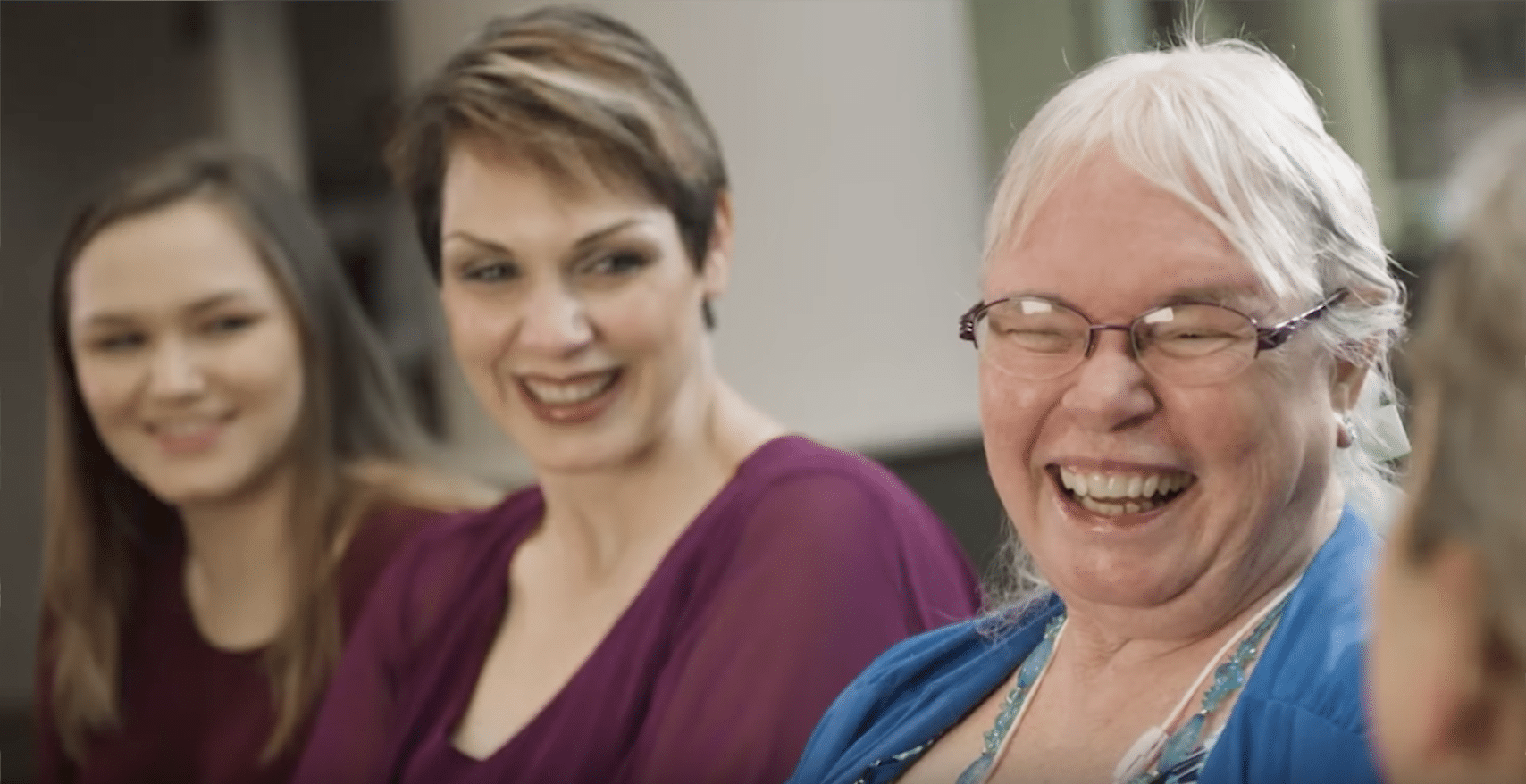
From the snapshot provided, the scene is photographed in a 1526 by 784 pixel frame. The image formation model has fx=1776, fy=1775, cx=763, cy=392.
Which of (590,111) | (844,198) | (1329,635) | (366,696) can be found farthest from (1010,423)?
(366,696)

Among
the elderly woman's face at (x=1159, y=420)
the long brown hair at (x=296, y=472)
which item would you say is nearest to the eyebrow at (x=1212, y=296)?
the elderly woman's face at (x=1159, y=420)

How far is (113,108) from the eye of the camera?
7.32 feet

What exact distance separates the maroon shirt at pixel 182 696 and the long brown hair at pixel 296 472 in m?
0.02

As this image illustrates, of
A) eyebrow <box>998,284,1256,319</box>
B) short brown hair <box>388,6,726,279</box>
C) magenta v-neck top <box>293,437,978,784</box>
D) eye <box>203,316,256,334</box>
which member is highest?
short brown hair <box>388,6,726,279</box>

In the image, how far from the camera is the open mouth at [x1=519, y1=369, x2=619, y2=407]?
1967 millimetres

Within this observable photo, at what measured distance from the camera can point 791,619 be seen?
6.12ft

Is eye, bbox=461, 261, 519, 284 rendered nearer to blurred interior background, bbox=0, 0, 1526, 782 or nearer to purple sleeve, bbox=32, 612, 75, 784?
blurred interior background, bbox=0, 0, 1526, 782

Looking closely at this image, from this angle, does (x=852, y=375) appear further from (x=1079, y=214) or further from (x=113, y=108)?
(x=113, y=108)

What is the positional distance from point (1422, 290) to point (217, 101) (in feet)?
4.84

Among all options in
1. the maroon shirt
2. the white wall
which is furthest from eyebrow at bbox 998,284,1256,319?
the maroon shirt

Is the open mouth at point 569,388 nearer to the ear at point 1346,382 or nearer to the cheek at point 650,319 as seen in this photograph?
the cheek at point 650,319

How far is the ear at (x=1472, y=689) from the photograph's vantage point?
1.12 meters

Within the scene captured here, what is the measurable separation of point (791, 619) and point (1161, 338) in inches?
24.1

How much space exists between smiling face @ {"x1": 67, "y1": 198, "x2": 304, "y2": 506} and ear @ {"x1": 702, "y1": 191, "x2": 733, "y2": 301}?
24.1 inches
